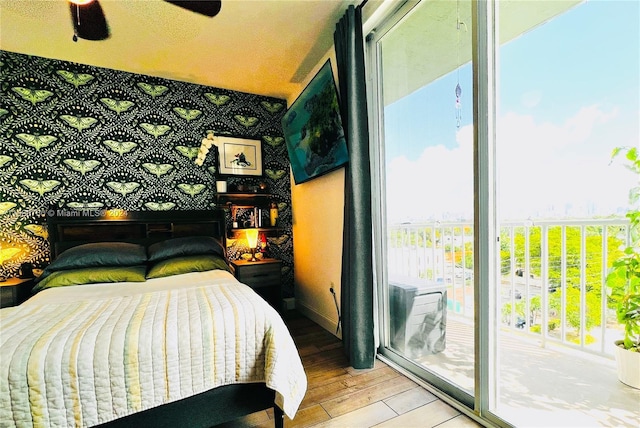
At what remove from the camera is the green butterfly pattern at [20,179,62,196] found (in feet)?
8.55

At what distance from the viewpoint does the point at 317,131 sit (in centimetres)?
252

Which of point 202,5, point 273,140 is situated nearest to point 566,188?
point 202,5

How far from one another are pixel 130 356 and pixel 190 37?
2506 mm

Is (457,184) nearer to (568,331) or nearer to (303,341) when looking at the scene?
(568,331)

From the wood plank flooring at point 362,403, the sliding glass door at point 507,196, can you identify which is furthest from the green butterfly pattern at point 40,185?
the sliding glass door at point 507,196

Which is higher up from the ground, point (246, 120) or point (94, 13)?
point (94, 13)

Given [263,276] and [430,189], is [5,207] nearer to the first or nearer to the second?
[263,276]

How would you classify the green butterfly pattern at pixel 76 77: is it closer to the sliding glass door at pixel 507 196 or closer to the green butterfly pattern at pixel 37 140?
the green butterfly pattern at pixel 37 140

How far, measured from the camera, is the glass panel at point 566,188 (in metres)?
1.37

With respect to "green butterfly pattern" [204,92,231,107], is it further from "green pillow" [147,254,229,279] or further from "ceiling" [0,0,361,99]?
"green pillow" [147,254,229,279]

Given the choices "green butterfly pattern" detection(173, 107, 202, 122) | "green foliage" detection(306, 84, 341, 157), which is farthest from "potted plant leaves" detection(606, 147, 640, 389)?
"green butterfly pattern" detection(173, 107, 202, 122)

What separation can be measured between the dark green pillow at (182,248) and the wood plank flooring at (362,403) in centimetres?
147

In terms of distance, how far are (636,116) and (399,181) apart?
1.23 metres

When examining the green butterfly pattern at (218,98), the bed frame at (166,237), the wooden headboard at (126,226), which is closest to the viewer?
the bed frame at (166,237)
